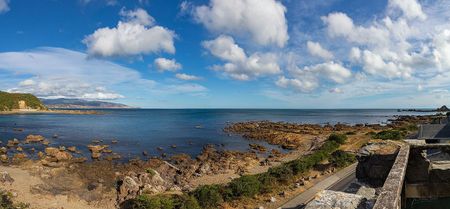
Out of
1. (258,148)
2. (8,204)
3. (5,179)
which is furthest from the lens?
(258,148)

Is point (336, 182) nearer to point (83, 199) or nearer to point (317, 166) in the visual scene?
point (317, 166)

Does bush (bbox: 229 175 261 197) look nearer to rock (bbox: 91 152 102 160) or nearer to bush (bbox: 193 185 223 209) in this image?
bush (bbox: 193 185 223 209)

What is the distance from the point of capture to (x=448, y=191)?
35.7 ft

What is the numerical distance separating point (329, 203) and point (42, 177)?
31.9 metres

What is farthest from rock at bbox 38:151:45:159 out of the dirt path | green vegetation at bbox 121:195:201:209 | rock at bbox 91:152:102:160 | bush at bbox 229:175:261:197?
bush at bbox 229:175:261:197

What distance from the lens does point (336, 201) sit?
6.82 m

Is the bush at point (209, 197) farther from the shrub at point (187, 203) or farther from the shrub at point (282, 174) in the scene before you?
the shrub at point (282, 174)

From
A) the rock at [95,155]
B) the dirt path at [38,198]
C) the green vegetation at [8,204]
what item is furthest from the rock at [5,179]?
the rock at [95,155]

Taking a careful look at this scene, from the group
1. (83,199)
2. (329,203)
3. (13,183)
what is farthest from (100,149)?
(329,203)

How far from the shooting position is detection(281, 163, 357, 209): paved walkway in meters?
21.5

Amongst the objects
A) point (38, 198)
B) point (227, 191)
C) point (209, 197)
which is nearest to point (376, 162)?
point (209, 197)

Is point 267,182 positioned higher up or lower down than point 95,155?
higher up

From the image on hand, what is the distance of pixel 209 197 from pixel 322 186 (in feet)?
28.6

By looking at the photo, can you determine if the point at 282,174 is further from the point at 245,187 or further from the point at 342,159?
the point at 342,159
